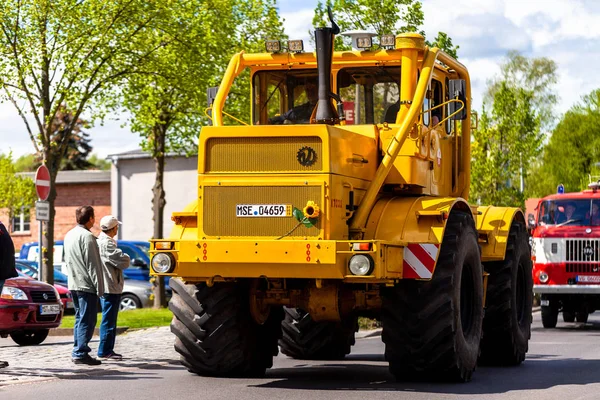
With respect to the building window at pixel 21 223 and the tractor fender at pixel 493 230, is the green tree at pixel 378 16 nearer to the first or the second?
the tractor fender at pixel 493 230

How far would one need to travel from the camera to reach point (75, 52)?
24688 millimetres

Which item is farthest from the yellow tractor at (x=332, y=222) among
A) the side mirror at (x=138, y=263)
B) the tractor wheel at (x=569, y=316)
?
the side mirror at (x=138, y=263)

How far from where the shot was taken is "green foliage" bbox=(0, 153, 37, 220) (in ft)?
203

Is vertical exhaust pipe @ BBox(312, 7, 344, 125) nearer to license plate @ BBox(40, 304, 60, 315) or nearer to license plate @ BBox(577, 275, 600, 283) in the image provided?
license plate @ BBox(40, 304, 60, 315)

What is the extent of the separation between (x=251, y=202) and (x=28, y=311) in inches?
302

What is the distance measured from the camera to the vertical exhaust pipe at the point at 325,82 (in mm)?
12820

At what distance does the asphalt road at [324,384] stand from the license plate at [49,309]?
14.0 ft

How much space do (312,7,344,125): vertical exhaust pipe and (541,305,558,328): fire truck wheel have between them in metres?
12.0

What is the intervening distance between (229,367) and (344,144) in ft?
8.48

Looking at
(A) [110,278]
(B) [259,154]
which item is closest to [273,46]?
(B) [259,154]

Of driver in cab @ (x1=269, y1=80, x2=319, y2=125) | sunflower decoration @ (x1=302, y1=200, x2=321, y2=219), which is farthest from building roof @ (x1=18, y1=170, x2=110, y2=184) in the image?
A: sunflower decoration @ (x1=302, y1=200, x2=321, y2=219)

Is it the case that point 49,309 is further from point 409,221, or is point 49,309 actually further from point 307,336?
point 409,221

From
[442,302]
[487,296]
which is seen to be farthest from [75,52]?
[442,302]

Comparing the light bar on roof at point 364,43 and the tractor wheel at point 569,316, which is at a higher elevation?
the light bar on roof at point 364,43
